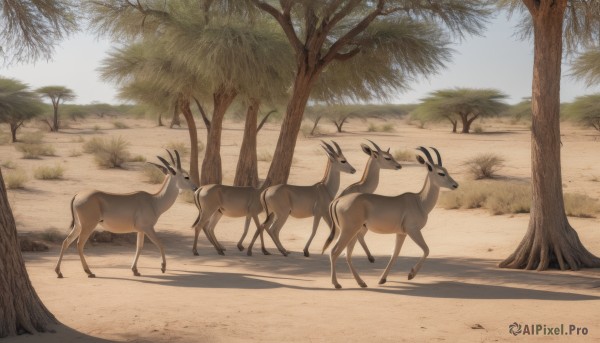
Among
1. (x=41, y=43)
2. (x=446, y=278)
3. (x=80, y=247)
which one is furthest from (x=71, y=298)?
(x=41, y=43)

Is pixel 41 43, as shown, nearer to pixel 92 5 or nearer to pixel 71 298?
pixel 92 5

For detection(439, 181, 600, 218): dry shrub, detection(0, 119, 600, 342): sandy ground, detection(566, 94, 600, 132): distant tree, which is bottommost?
detection(0, 119, 600, 342): sandy ground

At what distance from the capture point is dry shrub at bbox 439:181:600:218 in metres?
18.9

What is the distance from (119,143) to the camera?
34531mm

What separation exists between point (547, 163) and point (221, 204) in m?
6.23

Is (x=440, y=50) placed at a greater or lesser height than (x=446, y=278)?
greater

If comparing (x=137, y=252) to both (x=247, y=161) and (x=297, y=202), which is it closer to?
(x=297, y=202)

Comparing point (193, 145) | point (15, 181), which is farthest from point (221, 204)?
point (15, 181)

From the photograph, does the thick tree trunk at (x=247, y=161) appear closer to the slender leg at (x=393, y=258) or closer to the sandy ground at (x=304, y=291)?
the sandy ground at (x=304, y=291)

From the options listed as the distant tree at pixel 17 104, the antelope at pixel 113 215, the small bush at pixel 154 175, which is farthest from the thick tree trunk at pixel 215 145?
the distant tree at pixel 17 104

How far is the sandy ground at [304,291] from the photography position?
25.2ft

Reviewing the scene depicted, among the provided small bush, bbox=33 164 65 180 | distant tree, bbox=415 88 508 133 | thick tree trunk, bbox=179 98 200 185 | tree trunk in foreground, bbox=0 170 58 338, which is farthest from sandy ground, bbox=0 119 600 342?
distant tree, bbox=415 88 508 133

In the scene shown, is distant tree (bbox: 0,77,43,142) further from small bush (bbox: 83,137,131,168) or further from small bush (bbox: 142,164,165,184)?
small bush (bbox: 142,164,165,184)

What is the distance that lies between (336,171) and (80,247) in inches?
210
